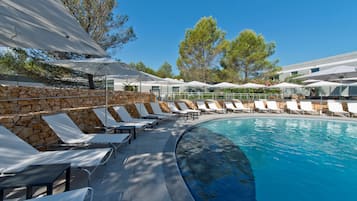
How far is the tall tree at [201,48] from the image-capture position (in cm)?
2095

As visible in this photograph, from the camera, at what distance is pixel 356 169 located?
472 cm

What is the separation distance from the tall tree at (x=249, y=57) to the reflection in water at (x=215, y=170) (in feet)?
57.2

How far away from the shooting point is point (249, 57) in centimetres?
2177

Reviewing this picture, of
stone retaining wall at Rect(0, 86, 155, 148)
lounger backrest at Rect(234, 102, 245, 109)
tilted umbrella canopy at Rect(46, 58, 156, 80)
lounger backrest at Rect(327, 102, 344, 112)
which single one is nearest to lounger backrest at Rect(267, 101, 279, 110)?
lounger backrest at Rect(234, 102, 245, 109)

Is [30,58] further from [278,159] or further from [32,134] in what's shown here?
[278,159]

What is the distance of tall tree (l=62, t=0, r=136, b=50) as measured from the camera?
9.93m

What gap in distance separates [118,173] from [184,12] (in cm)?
2108

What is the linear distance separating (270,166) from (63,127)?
499 centimetres

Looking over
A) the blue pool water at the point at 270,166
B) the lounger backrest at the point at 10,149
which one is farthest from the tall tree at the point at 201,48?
the lounger backrest at the point at 10,149

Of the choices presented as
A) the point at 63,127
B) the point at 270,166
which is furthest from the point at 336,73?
the point at 63,127

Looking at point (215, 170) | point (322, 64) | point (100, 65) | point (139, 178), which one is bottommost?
point (215, 170)

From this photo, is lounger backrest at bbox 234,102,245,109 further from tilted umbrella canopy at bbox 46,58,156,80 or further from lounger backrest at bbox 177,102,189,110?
tilted umbrella canopy at bbox 46,58,156,80

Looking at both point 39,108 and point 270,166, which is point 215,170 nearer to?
point 270,166

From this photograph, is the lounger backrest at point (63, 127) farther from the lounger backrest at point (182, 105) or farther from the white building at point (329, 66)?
the white building at point (329, 66)
